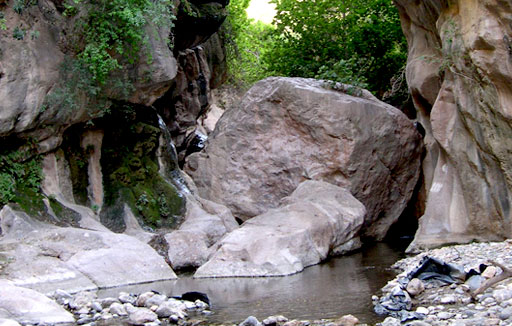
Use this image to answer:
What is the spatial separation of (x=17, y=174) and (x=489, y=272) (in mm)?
9992

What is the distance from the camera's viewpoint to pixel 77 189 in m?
15.0

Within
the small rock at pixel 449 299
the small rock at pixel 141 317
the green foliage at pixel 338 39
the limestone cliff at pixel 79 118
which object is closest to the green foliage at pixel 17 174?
the limestone cliff at pixel 79 118

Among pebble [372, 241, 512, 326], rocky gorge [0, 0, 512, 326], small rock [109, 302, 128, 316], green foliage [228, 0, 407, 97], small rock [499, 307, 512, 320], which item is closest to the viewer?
small rock [499, 307, 512, 320]

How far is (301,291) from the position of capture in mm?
9555

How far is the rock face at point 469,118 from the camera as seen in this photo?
11.6 metres

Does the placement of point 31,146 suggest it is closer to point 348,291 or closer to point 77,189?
point 77,189

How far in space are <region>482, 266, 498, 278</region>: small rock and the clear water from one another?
1.52 meters

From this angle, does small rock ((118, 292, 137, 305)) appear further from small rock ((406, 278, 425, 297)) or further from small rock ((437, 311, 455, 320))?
small rock ((437, 311, 455, 320))

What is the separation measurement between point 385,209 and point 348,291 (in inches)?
335

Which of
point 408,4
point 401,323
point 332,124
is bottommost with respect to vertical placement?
point 401,323

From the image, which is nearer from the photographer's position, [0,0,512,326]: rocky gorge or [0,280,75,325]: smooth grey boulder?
[0,280,75,325]: smooth grey boulder

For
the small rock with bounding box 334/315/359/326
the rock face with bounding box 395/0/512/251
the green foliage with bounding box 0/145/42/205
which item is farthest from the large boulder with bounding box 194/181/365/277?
the green foliage with bounding box 0/145/42/205

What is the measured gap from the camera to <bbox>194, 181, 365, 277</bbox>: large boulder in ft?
38.4

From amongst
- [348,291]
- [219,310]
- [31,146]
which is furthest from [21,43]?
[348,291]
